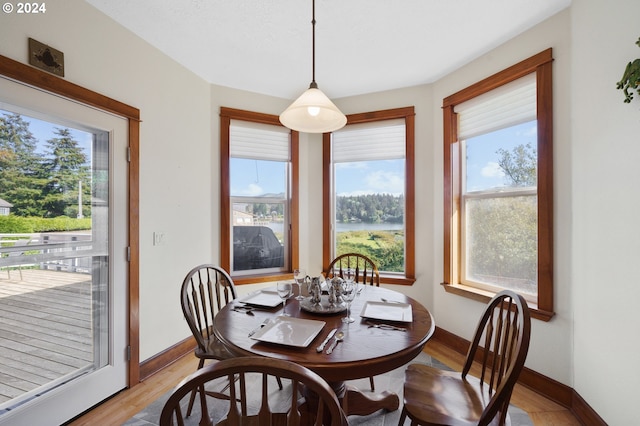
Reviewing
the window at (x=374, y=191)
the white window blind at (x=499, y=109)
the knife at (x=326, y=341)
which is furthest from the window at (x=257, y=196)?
the knife at (x=326, y=341)

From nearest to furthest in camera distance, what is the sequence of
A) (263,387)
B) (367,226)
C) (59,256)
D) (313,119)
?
(263,387) < (59,256) < (313,119) < (367,226)

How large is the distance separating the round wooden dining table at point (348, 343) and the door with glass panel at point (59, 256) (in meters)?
1.07

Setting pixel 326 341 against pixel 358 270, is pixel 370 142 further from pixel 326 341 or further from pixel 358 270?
pixel 326 341

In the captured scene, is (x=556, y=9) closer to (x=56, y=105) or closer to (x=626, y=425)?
(x=626, y=425)

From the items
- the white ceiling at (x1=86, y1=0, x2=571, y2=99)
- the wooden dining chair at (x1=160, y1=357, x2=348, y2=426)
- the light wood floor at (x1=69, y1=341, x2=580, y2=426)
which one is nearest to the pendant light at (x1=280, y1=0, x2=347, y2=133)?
the white ceiling at (x1=86, y1=0, x2=571, y2=99)

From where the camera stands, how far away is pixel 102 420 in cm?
184

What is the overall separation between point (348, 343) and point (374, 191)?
232 cm

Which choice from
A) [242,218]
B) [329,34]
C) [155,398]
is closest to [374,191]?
[242,218]

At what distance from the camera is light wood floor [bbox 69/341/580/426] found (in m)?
1.84

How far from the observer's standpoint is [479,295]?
251 cm

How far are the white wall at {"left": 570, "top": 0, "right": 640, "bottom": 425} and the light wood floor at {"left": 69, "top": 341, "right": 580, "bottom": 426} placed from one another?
0.22 m

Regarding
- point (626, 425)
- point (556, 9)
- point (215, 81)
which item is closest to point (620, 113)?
point (556, 9)

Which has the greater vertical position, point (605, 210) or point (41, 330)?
point (605, 210)

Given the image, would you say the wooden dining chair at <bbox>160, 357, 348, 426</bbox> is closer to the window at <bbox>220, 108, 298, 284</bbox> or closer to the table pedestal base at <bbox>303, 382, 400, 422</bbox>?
the table pedestal base at <bbox>303, 382, 400, 422</bbox>
